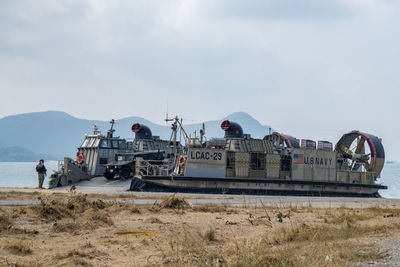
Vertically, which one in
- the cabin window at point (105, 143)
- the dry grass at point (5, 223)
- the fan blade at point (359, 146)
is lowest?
the dry grass at point (5, 223)

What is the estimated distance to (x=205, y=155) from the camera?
29312 millimetres

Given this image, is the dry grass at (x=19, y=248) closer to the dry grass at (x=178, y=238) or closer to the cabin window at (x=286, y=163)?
the dry grass at (x=178, y=238)

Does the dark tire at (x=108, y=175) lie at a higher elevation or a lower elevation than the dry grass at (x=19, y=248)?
higher

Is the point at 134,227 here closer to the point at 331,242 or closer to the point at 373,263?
the point at 331,242

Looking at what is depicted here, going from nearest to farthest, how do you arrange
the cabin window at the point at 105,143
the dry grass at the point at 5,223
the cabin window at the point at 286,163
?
1. the dry grass at the point at 5,223
2. the cabin window at the point at 286,163
3. the cabin window at the point at 105,143

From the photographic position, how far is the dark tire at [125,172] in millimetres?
31781

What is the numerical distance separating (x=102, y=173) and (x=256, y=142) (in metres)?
11.3

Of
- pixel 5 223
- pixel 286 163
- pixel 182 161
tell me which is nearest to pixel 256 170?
pixel 286 163

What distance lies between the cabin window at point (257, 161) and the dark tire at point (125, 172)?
26.5 ft

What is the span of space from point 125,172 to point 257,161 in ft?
28.4

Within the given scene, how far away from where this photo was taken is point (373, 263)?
753 centimetres

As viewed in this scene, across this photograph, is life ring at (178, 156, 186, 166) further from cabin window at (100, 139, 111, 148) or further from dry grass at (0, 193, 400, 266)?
dry grass at (0, 193, 400, 266)

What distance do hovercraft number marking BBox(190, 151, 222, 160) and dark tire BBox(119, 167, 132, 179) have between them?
17.4 ft

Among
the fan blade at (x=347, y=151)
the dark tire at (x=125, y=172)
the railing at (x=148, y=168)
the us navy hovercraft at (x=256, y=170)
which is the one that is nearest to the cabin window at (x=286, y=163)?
the us navy hovercraft at (x=256, y=170)
